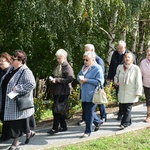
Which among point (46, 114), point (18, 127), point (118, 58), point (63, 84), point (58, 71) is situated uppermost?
point (118, 58)

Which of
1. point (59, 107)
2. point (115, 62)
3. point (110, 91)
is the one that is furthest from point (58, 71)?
point (110, 91)

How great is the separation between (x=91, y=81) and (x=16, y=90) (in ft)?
4.72

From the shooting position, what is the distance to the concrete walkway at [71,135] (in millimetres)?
6391

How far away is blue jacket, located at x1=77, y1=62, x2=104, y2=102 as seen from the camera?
21.5ft

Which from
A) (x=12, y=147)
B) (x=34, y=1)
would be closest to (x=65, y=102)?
(x=12, y=147)

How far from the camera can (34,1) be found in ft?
28.8

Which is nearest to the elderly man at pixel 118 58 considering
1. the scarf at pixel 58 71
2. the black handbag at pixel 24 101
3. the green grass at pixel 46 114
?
the scarf at pixel 58 71

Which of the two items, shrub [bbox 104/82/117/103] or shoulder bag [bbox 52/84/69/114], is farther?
shrub [bbox 104/82/117/103]

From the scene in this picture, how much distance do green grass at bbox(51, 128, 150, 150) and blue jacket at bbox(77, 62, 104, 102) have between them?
80 centimetres

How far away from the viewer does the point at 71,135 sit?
7.00m

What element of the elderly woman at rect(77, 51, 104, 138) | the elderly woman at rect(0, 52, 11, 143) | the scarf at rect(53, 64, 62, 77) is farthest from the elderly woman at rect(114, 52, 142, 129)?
the elderly woman at rect(0, 52, 11, 143)

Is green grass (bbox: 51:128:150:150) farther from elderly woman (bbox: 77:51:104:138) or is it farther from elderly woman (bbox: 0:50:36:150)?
elderly woman (bbox: 0:50:36:150)

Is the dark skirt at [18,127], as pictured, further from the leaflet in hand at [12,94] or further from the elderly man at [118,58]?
the elderly man at [118,58]

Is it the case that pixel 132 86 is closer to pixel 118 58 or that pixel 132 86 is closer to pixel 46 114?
pixel 118 58
